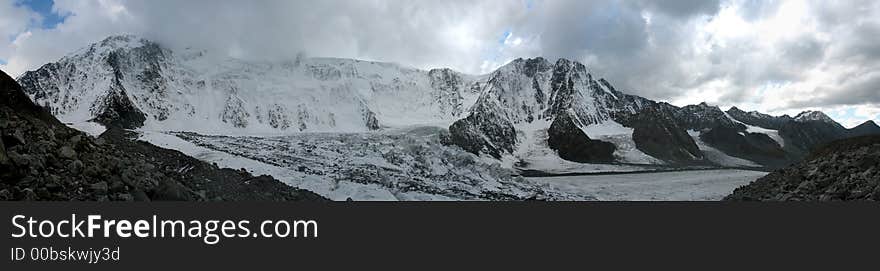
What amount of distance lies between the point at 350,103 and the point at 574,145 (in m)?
62.9

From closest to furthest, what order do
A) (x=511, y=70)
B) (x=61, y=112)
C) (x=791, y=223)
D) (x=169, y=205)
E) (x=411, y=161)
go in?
(x=169, y=205) < (x=791, y=223) < (x=411, y=161) < (x=61, y=112) < (x=511, y=70)

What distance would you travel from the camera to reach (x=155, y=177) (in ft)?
57.5

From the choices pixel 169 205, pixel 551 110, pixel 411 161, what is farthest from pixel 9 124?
pixel 551 110

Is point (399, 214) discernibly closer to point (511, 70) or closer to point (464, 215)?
point (464, 215)

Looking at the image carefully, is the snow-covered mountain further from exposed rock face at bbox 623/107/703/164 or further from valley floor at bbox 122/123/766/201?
exposed rock face at bbox 623/107/703/164

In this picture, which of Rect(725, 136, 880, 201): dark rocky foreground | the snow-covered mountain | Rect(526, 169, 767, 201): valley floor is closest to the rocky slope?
the snow-covered mountain

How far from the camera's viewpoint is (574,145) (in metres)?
157

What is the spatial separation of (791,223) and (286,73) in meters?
132

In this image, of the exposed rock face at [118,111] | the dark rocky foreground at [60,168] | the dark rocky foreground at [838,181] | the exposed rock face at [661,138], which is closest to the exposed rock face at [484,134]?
the exposed rock face at [661,138]

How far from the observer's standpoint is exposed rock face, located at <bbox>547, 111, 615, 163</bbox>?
152 metres

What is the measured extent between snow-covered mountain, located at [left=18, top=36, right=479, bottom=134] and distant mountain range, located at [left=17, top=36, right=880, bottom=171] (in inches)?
10.7

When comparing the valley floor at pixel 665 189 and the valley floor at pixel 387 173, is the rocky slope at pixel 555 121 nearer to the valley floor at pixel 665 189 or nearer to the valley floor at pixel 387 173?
the valley floor at pixel 665 189

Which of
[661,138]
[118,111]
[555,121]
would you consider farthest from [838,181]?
[661,138]

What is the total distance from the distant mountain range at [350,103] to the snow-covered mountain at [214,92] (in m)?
0.27
